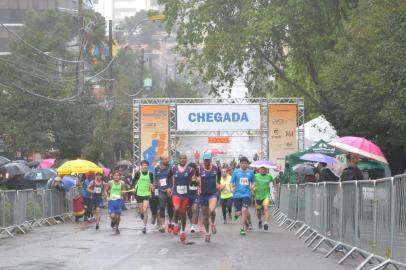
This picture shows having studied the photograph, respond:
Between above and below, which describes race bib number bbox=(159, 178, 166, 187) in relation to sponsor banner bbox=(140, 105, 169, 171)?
below

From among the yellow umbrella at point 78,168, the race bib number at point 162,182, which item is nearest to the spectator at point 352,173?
the race bib number at point 162,182

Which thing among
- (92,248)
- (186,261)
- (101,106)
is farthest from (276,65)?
(186,261)

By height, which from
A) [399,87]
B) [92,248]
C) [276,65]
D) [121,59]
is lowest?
[92,248]

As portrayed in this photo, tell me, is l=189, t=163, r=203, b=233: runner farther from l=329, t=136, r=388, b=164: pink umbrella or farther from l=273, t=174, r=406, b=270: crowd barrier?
l=329, t=136, r=388, b=164: pink umbrella

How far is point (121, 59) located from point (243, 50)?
57980 mm

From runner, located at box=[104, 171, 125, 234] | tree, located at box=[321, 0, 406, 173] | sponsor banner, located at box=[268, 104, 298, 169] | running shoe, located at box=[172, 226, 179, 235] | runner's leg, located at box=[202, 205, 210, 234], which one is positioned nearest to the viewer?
runner's leg, located at box=[202, 205, 210, 234]

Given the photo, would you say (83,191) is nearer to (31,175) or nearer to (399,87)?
(31,175)

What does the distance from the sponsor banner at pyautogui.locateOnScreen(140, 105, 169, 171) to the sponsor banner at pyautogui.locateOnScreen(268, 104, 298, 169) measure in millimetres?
5045

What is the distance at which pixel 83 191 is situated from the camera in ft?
100

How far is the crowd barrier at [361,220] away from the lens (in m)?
11.5

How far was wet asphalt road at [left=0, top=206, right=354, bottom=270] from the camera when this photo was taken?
14.1 meters

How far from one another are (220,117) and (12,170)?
515 inches

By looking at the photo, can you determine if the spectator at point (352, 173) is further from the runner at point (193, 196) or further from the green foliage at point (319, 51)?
the green foliage at point (319, 51)

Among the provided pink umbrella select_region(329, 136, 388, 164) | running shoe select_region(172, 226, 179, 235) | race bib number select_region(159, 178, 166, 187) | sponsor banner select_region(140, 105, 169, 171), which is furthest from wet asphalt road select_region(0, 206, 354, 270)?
sponsor banner select_region(140, 105, 169, 171)
